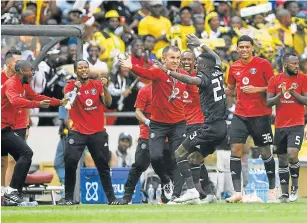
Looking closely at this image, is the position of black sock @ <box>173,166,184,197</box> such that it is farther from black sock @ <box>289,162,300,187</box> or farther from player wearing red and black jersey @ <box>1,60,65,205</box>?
player wearing red and black jersey @ <box>1,60,65,205</box>

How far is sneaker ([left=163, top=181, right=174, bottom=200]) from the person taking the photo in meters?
20.1

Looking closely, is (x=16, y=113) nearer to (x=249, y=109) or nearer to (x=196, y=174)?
(x=196, y=174)

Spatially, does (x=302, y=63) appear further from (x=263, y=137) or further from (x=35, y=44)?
(x=35, y=44)

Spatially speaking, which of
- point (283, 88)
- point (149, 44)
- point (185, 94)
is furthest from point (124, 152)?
point (283, 88)

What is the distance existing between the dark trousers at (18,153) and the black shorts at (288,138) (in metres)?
4.10

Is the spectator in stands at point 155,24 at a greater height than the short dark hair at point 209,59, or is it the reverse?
the spectator in stands at point 155,24

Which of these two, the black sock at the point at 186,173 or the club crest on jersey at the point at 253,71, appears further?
the club crest on jersey at the point at 253,71

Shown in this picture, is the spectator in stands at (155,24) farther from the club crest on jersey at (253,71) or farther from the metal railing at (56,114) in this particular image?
the club crest on jersey at (253,71)

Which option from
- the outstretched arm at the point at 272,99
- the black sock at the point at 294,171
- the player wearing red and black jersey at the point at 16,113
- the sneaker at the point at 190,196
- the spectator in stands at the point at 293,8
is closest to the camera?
the sneaker at the point at 190,196

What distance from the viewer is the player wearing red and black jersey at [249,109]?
735 inches

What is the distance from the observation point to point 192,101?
19.8 m

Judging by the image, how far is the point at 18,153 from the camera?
19.1 meters

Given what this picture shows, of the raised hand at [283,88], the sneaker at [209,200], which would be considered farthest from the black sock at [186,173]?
the raised hand at [283,88]

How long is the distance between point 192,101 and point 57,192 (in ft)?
16.0
